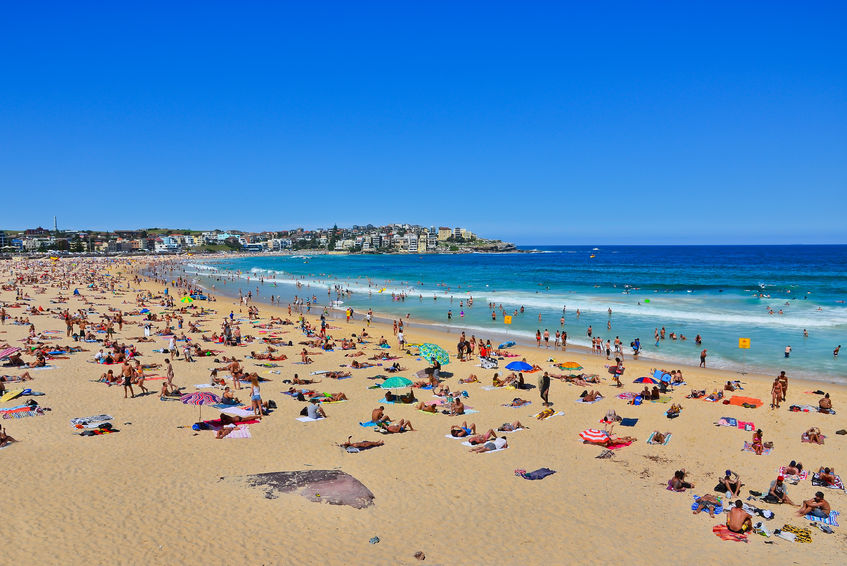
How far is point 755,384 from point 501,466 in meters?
12.1

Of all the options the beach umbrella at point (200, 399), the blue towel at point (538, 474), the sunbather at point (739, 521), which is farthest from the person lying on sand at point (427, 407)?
the sunbather at point (739, 521)

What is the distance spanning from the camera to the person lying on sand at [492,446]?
38.2 ft

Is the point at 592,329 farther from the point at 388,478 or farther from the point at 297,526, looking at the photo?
the point at 297,526

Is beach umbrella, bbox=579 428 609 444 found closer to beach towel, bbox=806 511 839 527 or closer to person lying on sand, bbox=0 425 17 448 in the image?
beach towel, bbox=806 511 839 527

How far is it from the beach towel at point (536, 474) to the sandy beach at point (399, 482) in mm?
183

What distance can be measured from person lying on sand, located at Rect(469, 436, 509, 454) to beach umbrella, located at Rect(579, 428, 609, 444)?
1.91 metres

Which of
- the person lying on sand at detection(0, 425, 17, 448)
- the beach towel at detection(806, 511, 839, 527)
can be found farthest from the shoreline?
the person lying on sand at detection(0, 425, 17, 448)

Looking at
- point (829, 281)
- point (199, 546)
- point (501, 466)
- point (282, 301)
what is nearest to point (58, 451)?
point (199, 546)

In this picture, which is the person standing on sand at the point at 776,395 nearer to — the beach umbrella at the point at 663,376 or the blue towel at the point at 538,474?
the beach umbrella at the point at 663,376

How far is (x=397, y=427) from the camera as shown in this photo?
41.5 feet

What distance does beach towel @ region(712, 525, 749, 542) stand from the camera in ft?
26.8

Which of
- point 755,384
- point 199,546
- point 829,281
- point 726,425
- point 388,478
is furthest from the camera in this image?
point 829,281

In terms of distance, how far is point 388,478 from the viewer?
33.4 ft

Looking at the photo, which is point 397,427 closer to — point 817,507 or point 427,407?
point 427,407
